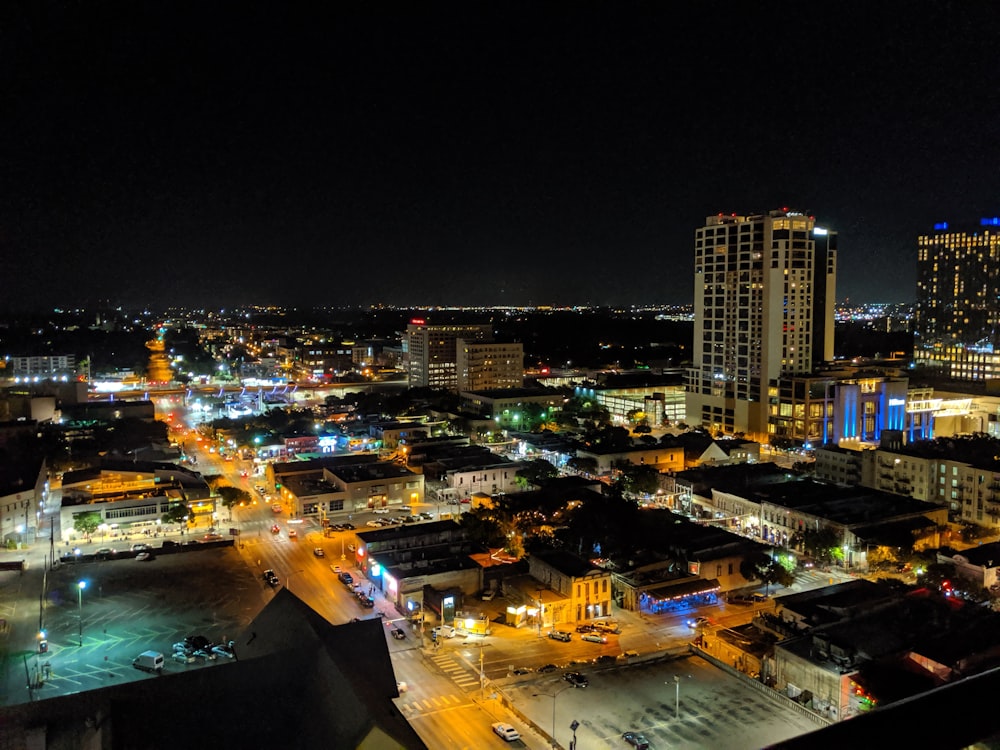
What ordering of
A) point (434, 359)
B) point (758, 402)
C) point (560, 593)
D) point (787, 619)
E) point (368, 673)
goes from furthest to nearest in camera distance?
1. point (434, 359)
2. point (758, 402)
3. point (560, 593)
4. point (787, 619)
5. point (368, 673)

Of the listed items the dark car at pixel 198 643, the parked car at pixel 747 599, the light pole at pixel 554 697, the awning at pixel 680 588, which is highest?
the awning at pixel 680 588

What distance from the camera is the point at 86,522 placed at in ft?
34.0

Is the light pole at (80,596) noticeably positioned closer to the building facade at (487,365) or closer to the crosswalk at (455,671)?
the crosswalk at (455,671)

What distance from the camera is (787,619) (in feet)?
22.9

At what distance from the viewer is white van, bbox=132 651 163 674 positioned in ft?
21.1

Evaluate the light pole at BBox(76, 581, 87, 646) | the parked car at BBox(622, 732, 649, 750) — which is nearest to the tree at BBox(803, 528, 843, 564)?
the parked car at BBox(622, 732, 649, 750)

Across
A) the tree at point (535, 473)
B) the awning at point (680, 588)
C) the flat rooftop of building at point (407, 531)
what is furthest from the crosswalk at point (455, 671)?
the tree at point (535, 473)

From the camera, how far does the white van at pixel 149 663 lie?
21.1 feet

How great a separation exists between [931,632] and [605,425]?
11.7 metres

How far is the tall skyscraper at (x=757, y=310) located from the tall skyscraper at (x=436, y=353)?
8652mm

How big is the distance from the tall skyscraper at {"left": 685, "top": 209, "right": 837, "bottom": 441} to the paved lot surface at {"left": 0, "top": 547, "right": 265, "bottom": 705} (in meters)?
11.9

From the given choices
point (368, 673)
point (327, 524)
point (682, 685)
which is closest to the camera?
point (368, 673)

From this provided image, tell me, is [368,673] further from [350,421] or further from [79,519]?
[350,421]

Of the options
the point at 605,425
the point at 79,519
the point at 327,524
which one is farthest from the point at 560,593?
the point at 605,425
